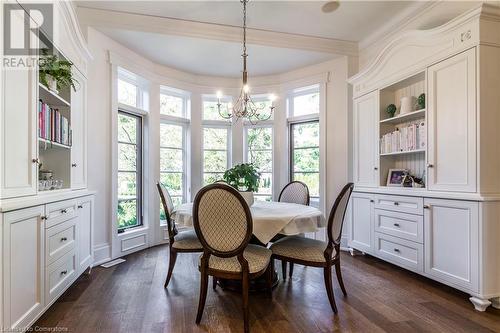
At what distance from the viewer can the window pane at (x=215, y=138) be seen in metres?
4.70

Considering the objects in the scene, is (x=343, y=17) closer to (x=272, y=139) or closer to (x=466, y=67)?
(x=466, y=67)

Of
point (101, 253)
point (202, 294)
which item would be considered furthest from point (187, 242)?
point (101, 253)

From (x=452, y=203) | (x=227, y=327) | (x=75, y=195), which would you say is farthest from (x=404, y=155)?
(x=75, y=195)

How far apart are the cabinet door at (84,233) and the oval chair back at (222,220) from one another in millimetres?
1399

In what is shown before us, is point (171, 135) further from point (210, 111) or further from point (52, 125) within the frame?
point (52, 125)

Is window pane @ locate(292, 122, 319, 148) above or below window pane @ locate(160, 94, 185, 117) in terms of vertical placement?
below

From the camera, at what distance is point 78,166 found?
8.91 feet

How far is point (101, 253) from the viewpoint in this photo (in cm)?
325

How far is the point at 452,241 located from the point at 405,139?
3.65ft

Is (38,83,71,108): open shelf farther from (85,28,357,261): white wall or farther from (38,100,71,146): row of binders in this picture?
(85,28,357,261): white wall

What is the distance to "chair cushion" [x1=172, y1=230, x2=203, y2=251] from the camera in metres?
2.48

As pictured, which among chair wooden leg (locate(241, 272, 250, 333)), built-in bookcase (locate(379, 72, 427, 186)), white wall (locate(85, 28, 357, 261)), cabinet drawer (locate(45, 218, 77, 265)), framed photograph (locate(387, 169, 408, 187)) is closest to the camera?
chair wooden leg (locate(241, 272, 250, 333))

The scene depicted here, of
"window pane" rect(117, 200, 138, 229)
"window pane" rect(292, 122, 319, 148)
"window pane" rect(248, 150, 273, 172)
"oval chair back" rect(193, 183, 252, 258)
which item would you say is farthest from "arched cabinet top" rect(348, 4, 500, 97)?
"window pane" rect(117, 200, 138, 229)

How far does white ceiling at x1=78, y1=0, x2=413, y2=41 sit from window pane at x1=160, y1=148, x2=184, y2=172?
75.6 inches
